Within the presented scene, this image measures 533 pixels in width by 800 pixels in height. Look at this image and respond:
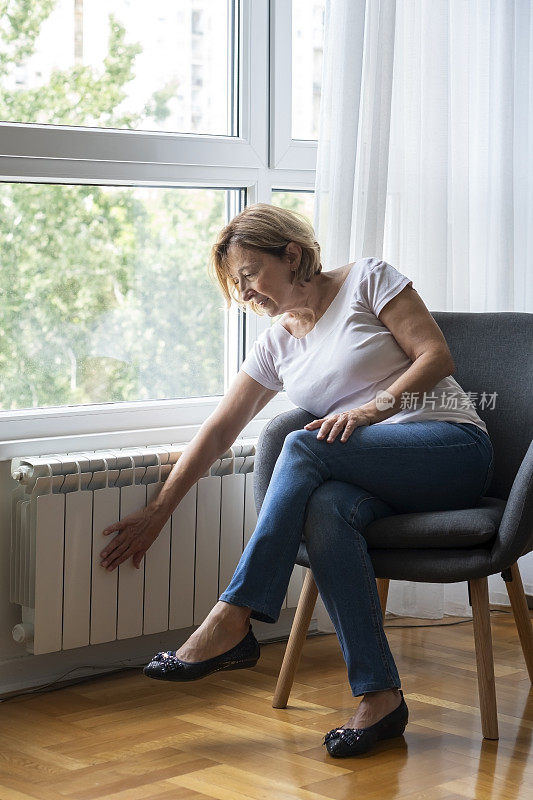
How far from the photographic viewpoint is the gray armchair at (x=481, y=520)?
2.01 metres

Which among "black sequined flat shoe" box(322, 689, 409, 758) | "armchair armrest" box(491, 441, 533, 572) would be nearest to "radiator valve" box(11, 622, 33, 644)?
"black sequined flat shoe" box(322, 689, 409, 758)

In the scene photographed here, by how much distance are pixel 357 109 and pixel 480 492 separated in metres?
1.03

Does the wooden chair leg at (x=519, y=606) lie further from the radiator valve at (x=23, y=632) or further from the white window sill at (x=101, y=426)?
the radiator valve at (x=23, y=632)

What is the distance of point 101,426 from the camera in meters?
2.55

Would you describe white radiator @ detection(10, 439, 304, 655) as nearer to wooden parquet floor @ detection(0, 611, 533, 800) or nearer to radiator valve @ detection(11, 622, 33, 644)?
radiator valve @ detection(11, 622, 33, 644)

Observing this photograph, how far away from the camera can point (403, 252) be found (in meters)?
2.84

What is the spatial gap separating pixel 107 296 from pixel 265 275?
49cm

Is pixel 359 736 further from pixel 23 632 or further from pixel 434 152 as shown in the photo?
pixel 434 152

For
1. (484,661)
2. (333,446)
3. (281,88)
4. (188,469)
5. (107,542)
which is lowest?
(484,661)

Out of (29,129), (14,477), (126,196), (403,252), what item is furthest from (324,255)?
(14,477)

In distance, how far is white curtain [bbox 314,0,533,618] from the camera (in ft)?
8.82

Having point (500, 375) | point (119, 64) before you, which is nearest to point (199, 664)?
point (500, 375)

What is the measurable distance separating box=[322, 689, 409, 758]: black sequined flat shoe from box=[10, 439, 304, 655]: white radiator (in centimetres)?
59

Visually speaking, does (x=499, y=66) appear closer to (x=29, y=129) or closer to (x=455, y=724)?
(x=29, y=129)
